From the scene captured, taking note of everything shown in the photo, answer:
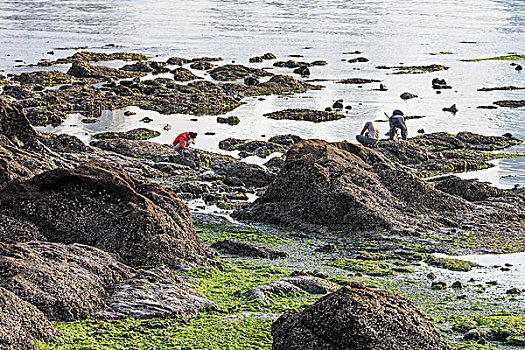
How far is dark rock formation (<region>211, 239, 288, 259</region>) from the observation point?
Result: 54.7ft

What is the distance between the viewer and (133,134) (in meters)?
34.1

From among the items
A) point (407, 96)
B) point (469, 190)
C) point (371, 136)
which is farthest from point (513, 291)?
point (407, 96)

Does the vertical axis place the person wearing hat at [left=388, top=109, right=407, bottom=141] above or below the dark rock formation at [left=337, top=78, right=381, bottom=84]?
above

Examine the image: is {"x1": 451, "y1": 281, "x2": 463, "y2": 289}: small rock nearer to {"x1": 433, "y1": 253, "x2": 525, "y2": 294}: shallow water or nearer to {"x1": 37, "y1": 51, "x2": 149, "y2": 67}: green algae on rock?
{"x1": 433, "y1": 253, "x2": 525, "y2": 294}: shallow water

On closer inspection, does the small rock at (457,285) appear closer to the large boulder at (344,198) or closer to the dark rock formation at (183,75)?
the large boulder at (344,198)

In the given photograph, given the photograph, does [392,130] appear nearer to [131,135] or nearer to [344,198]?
[131,135]

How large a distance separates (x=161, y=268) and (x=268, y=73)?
47336mm

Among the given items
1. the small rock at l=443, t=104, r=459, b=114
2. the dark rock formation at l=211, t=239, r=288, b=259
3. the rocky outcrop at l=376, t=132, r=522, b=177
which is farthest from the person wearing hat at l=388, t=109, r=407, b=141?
the dark rock formation at l=211, t=239, r=288, b=259

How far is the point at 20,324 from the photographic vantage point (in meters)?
9.31

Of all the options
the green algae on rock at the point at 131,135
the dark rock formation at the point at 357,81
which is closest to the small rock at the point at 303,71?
the dark rock formation at the point at 357,81

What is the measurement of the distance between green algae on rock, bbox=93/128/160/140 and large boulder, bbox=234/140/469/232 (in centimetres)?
1352

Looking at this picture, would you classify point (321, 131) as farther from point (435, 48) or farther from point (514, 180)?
point (435, 48)

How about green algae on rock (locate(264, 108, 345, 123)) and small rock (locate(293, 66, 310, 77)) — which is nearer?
green algae on rock (locate(264, 108, 345, 123))

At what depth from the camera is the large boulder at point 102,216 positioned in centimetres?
1380
